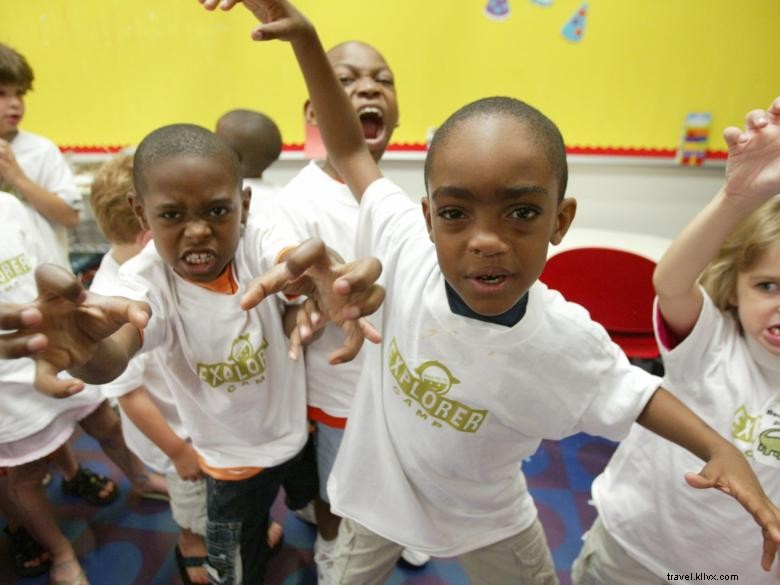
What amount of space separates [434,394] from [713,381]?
0.51 meters

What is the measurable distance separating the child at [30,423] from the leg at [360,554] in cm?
82

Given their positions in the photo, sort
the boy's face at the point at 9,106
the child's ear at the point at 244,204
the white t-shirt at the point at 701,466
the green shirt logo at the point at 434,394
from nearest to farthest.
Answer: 1. the green shirt logo at the point at 434,394
2. the white t-shirt at the point at 701,466
3. the child's ear at the point at 244,204
4. the boy's face at the point at 9,106

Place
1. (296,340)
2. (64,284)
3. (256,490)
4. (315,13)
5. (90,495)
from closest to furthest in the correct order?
(64,284)
(296,340)
(256,490)
(90,495)
(315,13)

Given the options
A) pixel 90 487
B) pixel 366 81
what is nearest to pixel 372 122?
pixel 366 81

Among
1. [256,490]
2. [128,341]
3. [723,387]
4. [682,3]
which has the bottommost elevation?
[256,490]

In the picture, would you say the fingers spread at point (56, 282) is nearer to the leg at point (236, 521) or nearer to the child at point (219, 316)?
the child at point (219, 316)

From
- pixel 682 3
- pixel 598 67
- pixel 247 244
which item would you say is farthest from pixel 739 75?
pixel 247 244

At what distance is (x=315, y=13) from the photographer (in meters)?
2.53

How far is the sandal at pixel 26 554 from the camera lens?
1.48 m

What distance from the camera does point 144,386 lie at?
128 centimetres

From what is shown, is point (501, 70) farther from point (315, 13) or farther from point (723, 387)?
point (723, 387)

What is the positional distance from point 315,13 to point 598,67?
4.51 feet

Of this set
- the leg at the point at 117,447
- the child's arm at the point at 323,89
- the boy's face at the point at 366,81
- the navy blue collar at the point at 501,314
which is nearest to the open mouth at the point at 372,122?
the boy's face at the point at 366,81

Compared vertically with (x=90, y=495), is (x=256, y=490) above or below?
above
